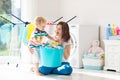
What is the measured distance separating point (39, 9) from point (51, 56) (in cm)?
149

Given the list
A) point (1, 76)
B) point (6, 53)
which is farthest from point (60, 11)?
point (1, 76)

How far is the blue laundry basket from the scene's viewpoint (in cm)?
298

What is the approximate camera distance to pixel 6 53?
4316mm

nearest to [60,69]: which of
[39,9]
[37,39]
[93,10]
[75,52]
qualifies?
[37,39]

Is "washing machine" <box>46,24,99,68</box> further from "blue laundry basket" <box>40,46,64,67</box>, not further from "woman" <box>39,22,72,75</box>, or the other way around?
"blue laundry basket" <box>40,46,64,67</box>

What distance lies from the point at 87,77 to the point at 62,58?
1.35 feet

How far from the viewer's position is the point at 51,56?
2990 mm

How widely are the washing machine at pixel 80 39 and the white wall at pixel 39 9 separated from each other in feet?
2.43

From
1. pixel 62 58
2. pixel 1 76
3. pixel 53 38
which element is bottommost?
pixel 1 76

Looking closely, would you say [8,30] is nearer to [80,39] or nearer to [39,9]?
[39,9]

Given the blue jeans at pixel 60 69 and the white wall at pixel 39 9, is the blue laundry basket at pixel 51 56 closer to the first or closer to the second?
the blue jeans at pixel 60 69

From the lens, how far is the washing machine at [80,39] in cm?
371

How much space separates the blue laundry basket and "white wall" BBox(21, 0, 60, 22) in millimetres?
1282

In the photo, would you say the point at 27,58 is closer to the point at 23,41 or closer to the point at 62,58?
the point at 23,41
